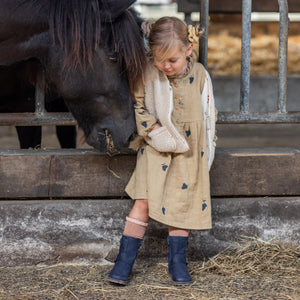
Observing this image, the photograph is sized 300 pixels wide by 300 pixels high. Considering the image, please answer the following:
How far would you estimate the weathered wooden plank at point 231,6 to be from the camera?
3043mm

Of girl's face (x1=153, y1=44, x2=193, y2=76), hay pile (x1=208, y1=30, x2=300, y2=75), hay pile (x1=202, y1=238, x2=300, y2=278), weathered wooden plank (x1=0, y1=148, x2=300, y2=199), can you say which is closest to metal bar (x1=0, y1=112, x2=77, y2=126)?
weathered wooden plank (x1=0, y1=148, x2=300, y2=199)

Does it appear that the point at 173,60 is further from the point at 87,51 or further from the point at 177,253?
the point at 177,253

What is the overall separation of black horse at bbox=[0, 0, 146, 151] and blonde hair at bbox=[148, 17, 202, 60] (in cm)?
6

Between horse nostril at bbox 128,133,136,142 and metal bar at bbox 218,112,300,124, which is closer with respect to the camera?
horse nostril at bbox 128,133,136,142

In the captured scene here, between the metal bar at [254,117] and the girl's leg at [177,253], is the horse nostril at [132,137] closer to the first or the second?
the girl's leg at [177,253]

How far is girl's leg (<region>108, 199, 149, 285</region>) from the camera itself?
6.76 ft

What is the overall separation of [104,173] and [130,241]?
414mm

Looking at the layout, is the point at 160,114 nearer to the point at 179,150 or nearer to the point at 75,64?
the point at 179,150

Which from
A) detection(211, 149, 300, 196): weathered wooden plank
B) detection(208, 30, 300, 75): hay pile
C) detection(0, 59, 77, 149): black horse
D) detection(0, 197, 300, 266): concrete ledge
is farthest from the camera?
detection(208, 30, 300, 75): hay pile

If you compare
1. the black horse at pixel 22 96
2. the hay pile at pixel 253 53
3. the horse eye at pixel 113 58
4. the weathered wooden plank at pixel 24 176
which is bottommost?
the weathered wooden plank at pixel 24 176

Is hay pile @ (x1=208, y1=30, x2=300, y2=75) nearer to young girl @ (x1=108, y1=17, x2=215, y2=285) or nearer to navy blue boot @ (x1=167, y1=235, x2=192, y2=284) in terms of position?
young girl @ (x1=108, y1=17, x2=215, y2=285)

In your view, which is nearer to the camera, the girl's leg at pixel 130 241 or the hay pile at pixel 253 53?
the girl's leg at pixel 130 241

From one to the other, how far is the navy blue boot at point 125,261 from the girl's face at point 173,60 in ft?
2.42

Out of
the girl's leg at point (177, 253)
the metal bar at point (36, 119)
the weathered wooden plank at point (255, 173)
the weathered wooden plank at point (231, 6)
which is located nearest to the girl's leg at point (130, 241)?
the girl's leg at point (177, 253)
